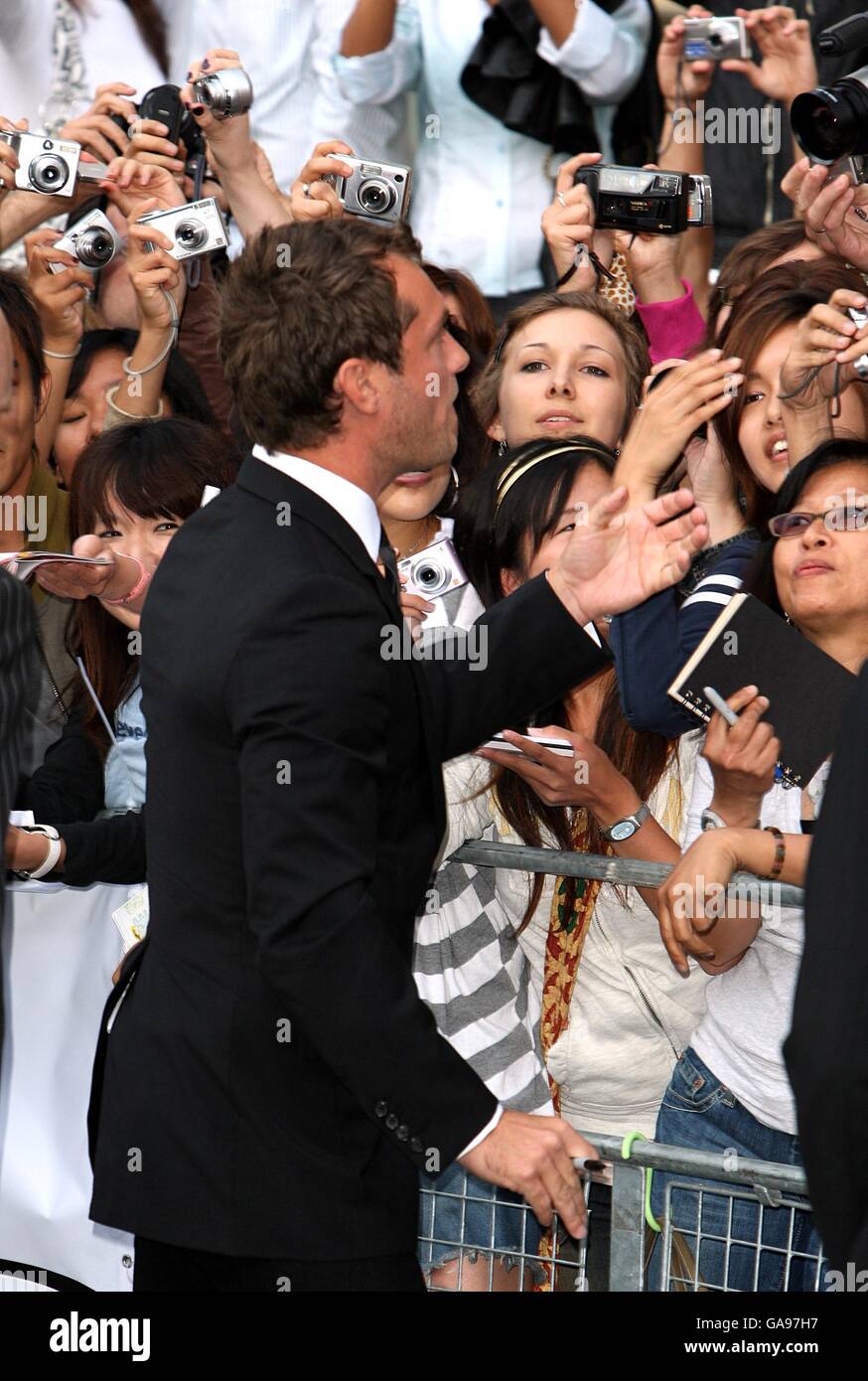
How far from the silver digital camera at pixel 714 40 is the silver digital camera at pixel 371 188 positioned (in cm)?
88

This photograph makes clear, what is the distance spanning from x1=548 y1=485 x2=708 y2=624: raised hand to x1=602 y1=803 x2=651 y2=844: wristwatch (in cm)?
50

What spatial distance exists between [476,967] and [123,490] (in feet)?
4.02

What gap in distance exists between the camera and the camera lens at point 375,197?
12.9 ft

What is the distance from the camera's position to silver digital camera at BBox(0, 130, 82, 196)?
4277 mm

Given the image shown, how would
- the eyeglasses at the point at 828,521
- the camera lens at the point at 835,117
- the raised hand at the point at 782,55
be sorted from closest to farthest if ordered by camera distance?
the eyeglasses at the point at 828,521 < the camera lens at the point at 835,117 < the raised hand at the point at 782,55

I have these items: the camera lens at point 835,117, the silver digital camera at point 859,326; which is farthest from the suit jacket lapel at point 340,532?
the camera lens at point 835,117

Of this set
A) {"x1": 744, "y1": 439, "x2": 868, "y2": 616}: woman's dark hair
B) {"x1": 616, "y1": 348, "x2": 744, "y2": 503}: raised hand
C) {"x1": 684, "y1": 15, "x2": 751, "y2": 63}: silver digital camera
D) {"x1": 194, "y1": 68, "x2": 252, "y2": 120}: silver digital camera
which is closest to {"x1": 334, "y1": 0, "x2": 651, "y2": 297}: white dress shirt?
{"x1": 684, "y1": 15, "x2": 751, "y2": 63}: silver digital camera

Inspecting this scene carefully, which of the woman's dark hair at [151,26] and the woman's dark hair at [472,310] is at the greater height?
the woman's dark hair at [151,26]

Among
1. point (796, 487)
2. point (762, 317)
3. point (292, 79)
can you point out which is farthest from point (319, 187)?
point (292, 79)

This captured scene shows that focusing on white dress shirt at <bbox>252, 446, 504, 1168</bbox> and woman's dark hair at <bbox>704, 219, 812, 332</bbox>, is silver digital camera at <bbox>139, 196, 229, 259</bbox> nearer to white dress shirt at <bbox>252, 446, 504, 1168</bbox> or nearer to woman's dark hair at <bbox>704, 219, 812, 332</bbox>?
woman's dark hair at <bbox>704, 219, 812, 332</bbox>

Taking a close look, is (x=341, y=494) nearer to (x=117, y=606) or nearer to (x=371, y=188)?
(x=117, y=606)

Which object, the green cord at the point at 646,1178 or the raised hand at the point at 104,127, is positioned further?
the raised hand at the point at 104,127

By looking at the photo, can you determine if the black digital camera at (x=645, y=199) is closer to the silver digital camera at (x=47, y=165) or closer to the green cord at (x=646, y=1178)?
the silver digital camera at (x=47, y=165)
